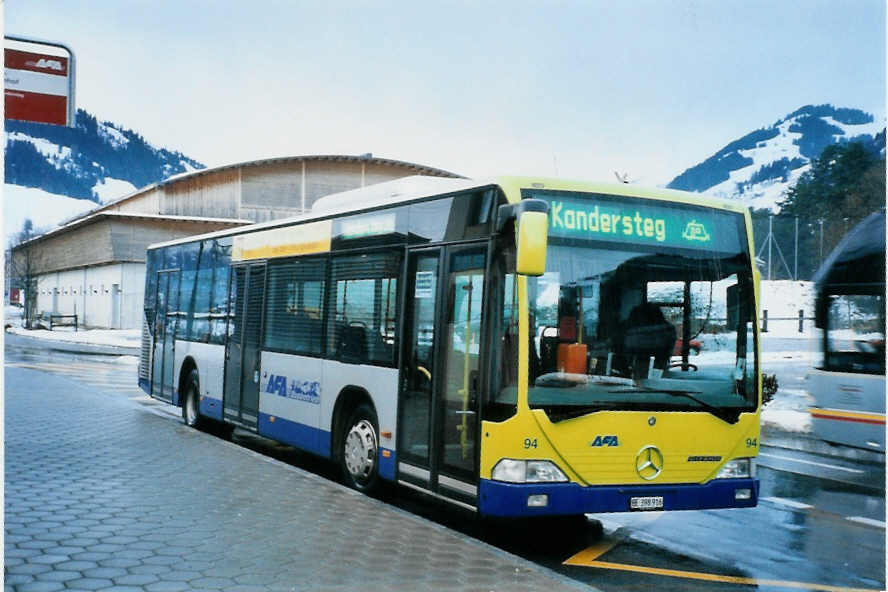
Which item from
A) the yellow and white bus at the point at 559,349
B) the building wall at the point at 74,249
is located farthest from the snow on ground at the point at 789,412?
the building wall at the point at 74,249

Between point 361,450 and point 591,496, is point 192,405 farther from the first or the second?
point 591,496

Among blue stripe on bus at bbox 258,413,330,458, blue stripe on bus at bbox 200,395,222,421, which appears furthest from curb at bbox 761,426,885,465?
blue stripe on bus at bbox 200,395,222,421

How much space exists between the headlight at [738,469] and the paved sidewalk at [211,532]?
2.29 m

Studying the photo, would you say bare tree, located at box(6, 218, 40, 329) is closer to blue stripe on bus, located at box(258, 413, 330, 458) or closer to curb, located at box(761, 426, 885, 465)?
blue stripe on bus, located at box(258, 413, 330, 458)

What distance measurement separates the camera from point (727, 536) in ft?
27.8

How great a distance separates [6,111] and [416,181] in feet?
14.7

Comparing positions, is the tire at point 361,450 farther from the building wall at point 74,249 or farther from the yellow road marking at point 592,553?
the building wall at point 74,249

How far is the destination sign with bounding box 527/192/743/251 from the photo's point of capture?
761cm

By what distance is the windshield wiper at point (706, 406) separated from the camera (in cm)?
757

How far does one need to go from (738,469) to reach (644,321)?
61.3 inches

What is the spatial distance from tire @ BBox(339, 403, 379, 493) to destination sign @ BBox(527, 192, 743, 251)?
3.05 metres

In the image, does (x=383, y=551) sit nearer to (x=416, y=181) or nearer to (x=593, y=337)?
(x=593, y=337)

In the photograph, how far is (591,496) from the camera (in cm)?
744

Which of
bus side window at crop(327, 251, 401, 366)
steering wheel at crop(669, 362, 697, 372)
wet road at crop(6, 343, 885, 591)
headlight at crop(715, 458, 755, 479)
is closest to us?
wet road at crop(6, 343, 885, 591)
